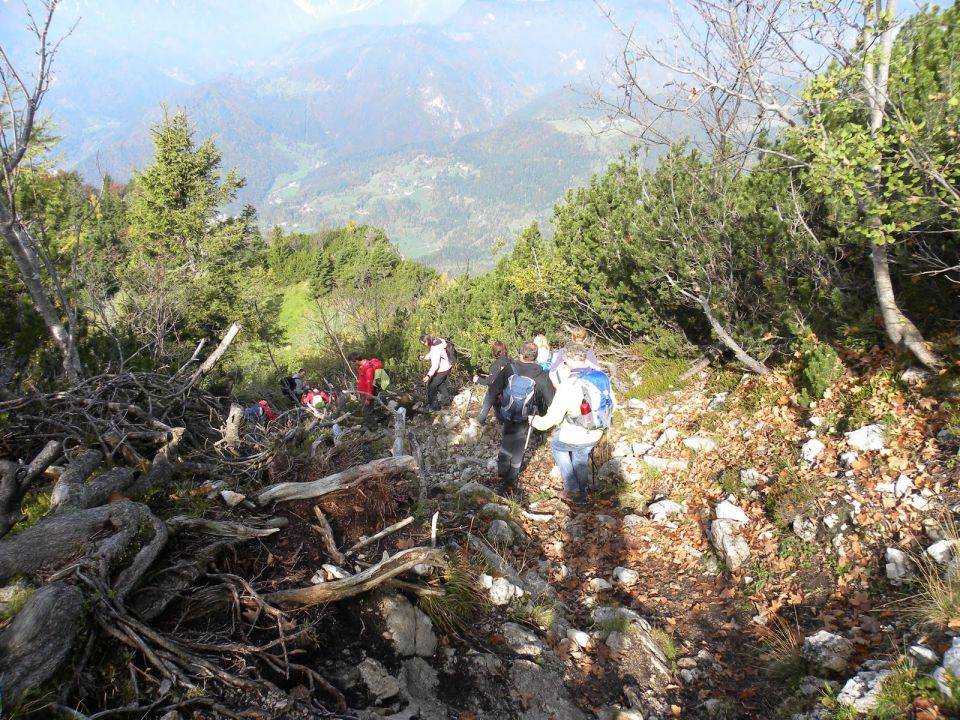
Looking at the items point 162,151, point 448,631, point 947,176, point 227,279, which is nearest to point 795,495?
point 947,176

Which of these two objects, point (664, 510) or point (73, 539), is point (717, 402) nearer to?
point (664, 510)

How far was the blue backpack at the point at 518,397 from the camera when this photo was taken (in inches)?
221

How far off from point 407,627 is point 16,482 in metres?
2.98

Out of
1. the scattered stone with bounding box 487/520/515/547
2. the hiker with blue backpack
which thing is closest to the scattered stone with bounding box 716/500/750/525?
the hiker with blue backpack

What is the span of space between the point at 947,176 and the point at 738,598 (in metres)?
3.77

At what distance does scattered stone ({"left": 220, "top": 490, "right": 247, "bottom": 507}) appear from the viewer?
4195mm

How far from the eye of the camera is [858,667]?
294 centimetres

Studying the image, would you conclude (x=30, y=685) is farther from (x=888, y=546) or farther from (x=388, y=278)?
(x=388, y=278)

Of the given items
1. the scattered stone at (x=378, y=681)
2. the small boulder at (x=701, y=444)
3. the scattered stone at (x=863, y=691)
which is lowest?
the small boulder at (x=701, y=444)

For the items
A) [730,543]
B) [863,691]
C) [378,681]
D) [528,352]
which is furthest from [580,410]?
[378,681]

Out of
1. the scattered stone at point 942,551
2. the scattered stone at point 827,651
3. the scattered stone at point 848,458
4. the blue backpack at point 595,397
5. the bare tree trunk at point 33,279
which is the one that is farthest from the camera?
the bare tree trunk at point 33,279

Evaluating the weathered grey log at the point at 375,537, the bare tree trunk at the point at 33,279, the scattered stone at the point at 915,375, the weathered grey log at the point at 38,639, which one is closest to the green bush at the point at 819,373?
the scattered stone at the point at 915,375

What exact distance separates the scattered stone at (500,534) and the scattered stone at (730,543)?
1938 millimetres

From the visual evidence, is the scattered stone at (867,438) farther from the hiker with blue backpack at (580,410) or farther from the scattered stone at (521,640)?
the scattered stone at (521,640)
